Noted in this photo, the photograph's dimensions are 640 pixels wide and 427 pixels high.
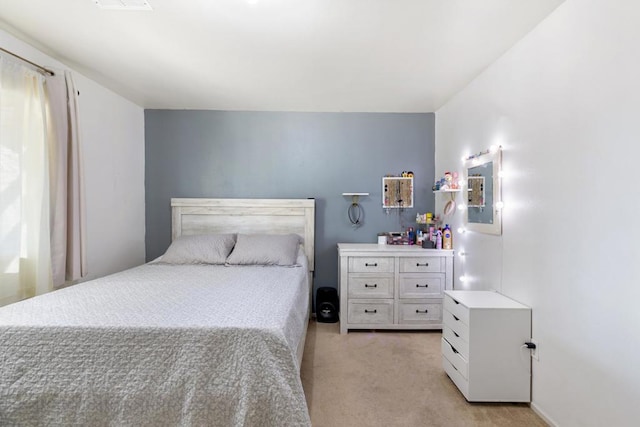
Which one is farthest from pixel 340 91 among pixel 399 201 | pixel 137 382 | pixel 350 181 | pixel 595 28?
pixel 137 382

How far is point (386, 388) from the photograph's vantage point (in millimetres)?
2068

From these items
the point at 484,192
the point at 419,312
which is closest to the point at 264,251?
the point at 419,312

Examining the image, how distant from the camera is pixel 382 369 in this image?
2314 mm

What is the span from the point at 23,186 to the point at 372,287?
2733mm

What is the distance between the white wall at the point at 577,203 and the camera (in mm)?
1299

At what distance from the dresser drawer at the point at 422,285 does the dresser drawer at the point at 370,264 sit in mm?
196

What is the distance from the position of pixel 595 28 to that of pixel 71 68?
339 centimetres

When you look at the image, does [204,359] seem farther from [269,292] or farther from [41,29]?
[41,29]

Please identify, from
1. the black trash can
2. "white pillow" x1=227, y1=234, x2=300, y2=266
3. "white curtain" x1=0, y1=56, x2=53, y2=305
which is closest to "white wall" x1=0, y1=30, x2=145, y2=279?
"white curtain" x1=0, y1=56, x2=53, y2=305

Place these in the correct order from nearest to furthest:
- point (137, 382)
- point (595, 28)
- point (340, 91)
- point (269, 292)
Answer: point (137, 382) → point (595, 28) → point (269, 292) → point (340, 91)

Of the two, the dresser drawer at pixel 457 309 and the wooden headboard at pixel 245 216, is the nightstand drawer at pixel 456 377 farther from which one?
the wooden headboard at pixel 245 216

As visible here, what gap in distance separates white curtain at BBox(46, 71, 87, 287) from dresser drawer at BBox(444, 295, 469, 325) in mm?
2700

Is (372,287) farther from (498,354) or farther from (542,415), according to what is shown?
(542,415)

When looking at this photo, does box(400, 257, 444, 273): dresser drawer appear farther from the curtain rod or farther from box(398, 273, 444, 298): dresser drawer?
the curtain rod
